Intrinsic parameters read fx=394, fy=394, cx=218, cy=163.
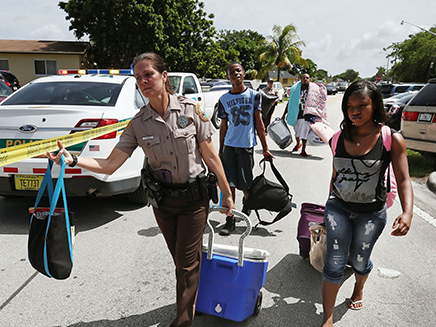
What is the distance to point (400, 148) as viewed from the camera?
261cm

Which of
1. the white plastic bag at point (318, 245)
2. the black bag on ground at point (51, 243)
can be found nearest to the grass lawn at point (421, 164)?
the white plastic bag at point (318, 245)

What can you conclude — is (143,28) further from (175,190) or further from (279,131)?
(175,190)

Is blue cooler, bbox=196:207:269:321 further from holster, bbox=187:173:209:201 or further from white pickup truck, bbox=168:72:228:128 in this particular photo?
white pickup truck, bbox=168:72:228:128

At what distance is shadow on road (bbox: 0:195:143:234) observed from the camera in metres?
4.69

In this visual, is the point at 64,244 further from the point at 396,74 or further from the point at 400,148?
the point at 396,74

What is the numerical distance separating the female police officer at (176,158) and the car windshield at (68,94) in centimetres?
238

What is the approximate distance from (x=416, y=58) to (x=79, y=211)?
185 feet

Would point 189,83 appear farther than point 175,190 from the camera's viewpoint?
Yes

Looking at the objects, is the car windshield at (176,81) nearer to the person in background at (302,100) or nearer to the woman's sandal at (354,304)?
the person in background at (302,100)

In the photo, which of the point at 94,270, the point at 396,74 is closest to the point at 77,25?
the point at 94,270

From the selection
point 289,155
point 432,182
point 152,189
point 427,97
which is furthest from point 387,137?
point 289,155

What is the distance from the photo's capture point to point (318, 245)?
10.7 feet

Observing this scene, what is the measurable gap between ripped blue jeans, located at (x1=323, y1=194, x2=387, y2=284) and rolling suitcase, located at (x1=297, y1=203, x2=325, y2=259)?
896 mm

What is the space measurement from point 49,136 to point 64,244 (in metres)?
2.10
